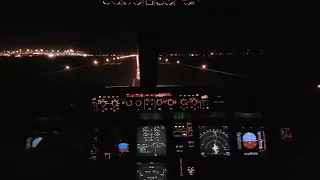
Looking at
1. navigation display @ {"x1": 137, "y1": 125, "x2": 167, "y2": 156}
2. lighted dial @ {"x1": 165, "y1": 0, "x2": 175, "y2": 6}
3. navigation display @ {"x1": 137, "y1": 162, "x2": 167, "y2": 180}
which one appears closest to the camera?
lighted dial @ {"x1": 165, "y1": 0, "x2": 175, "y2": 6}

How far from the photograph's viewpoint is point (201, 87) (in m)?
3.89

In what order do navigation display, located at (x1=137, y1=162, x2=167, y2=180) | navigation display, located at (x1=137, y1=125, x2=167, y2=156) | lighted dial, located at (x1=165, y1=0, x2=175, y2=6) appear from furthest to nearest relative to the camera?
navigation display, located at (x1=137, y1=125, x2=167, y2=156), navigation display, located at (x1=137, y1=162, x2=167, y2=180), lighted dial, located at (x1=165, y1=0, x2=175, y2=6)

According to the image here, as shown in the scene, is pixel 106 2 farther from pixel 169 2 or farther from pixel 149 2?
pixel 169 2

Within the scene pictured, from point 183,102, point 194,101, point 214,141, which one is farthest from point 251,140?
point 183,102

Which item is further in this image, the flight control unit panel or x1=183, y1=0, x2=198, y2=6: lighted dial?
Result: the flight control unit panel

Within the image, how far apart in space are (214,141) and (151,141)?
76 centimetres

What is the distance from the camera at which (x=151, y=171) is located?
12.4 feet

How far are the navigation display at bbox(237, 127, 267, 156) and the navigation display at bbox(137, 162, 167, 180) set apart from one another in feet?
3.20

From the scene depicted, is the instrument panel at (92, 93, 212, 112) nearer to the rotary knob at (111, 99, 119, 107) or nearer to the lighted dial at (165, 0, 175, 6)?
the rotary knob at (111, 99, 119, 107)

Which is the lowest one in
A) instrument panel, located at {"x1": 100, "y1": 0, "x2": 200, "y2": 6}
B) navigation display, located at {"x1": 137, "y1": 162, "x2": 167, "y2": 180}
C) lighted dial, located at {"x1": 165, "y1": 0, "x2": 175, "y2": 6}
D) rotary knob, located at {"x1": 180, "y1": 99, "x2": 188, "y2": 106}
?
navigation display, located at {"x1": 137, "y1": 162, "x2": 167, "y2": 180}

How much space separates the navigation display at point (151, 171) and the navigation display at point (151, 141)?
0.43 ft

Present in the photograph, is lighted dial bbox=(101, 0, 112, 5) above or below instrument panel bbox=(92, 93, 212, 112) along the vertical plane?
above

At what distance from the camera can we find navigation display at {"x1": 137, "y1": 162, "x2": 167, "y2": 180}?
376 centimetres

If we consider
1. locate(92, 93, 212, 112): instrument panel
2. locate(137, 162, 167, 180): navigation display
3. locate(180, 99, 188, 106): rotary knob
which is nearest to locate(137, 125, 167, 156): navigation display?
locate(137, 162, 167, 180): navigation display
